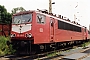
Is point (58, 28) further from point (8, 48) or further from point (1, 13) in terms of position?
point (1, 13)

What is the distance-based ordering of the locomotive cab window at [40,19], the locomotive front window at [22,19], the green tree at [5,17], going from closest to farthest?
the locomotive front window at [22,19] < the locomotive cab window at [40,19] < the green tree at [5,17]


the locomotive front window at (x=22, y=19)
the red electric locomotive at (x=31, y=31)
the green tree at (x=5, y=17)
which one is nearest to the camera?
the red electric locomotive at (x=31, y=31)

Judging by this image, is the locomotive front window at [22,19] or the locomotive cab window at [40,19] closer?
the locomotive front window at [22,19]

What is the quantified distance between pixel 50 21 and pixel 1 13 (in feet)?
178

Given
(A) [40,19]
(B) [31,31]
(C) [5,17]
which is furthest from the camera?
(C) [5,17]

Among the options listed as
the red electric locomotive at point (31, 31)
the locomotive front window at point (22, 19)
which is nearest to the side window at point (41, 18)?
the red electric locomotive at point (31, 31)

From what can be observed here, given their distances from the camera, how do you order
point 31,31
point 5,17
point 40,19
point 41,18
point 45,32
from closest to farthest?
point 31,31 → point 40,19 → point 41,18 → point 45,32 → point 5,17

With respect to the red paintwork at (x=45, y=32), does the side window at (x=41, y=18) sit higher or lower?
higher

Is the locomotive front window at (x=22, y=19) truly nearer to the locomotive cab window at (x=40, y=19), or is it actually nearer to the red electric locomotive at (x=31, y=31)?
the red electric locomotive at (x=31, y=31)

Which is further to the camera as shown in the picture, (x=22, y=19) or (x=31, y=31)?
(x=22, y=19)

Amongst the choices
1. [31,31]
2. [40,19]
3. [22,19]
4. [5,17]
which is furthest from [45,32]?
[5,17]

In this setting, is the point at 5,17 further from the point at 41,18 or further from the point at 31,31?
the point at 31,31

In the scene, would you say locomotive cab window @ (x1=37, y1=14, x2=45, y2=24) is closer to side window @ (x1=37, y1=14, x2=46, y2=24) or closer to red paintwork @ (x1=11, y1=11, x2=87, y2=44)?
side window @ (x1=37, y1=14, x2=46, y2=24)

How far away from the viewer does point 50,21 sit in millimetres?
12906
